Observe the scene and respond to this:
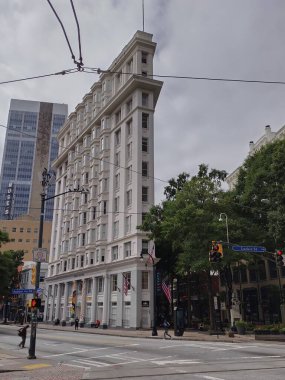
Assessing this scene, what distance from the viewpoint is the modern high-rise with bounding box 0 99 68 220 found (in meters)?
169

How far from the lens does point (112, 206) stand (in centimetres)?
6078

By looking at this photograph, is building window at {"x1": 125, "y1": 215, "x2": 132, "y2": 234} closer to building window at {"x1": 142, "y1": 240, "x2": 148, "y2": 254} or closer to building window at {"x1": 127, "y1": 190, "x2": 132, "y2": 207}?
building window at {"x1": 127, "y1": 190, "x2": 132, "y2": 207}

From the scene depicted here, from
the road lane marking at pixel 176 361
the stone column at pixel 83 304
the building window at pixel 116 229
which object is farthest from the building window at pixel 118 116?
the road lane marking at pixel 176 361

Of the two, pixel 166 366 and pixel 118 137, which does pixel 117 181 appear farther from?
pixel 166 366

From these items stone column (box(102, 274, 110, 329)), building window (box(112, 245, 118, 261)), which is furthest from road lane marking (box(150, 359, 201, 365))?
building window (box(112, 245, 118, 261))

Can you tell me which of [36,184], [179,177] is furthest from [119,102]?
[36,184]

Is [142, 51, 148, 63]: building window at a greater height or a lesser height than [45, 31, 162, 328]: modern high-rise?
greater

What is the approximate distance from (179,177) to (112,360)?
116ft

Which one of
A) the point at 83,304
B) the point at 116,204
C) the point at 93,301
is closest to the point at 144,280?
the point at 93,301

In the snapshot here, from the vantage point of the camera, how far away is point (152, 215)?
159 ft

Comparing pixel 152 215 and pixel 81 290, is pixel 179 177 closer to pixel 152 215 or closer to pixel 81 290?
pixel 152 215

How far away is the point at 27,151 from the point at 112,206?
126 metres

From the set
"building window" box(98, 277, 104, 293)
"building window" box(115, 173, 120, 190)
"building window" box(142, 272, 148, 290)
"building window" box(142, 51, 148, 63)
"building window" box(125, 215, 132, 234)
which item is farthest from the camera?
"building window" box(142, 51, 148, 63)

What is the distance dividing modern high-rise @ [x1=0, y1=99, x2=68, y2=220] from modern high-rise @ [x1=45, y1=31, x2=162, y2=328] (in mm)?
90704
